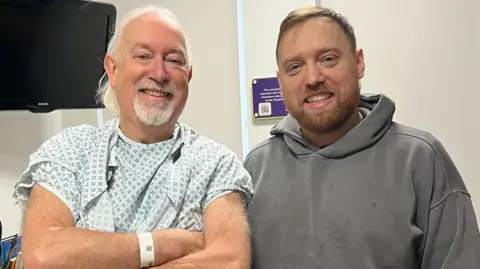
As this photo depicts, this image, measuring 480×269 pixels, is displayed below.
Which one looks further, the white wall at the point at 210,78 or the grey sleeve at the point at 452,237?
the white wall at the point at 210,78

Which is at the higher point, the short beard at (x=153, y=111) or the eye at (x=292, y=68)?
the eye at (x=292, y=68)

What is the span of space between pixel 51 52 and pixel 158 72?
3.17 feet

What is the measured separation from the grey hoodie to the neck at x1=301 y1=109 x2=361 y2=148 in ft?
0.09

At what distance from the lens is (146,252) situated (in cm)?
131

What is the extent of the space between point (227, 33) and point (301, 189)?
1251 millimetres

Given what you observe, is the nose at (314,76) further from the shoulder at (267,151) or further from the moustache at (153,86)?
the moustache at (153,86)

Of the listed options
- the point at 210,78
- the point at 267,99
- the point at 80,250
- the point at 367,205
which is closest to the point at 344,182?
the point at 367,205

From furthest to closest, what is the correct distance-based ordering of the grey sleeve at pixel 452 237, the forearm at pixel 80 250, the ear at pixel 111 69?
the ear at pixel 111 69, the grey sleeve at pixel 452 237, the forearm at pixel 80 250

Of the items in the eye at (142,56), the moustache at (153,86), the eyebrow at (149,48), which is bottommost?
the moustache at (153,86)

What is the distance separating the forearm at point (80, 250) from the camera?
125 centimetres

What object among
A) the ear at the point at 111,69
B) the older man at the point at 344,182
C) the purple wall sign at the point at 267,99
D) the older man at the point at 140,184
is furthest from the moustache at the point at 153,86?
the purple wall sign at the point at 267,99

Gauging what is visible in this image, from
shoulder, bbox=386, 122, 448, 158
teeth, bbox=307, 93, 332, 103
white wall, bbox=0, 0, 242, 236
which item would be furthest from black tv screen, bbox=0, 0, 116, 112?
shoulder, bbox=386, 122, 448, 158

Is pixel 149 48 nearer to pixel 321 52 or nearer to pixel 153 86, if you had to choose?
pixel 153 86

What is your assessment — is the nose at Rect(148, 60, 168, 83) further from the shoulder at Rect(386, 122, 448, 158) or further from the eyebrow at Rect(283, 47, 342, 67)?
the shoulder at Rect(386, 122, 448, 158)
